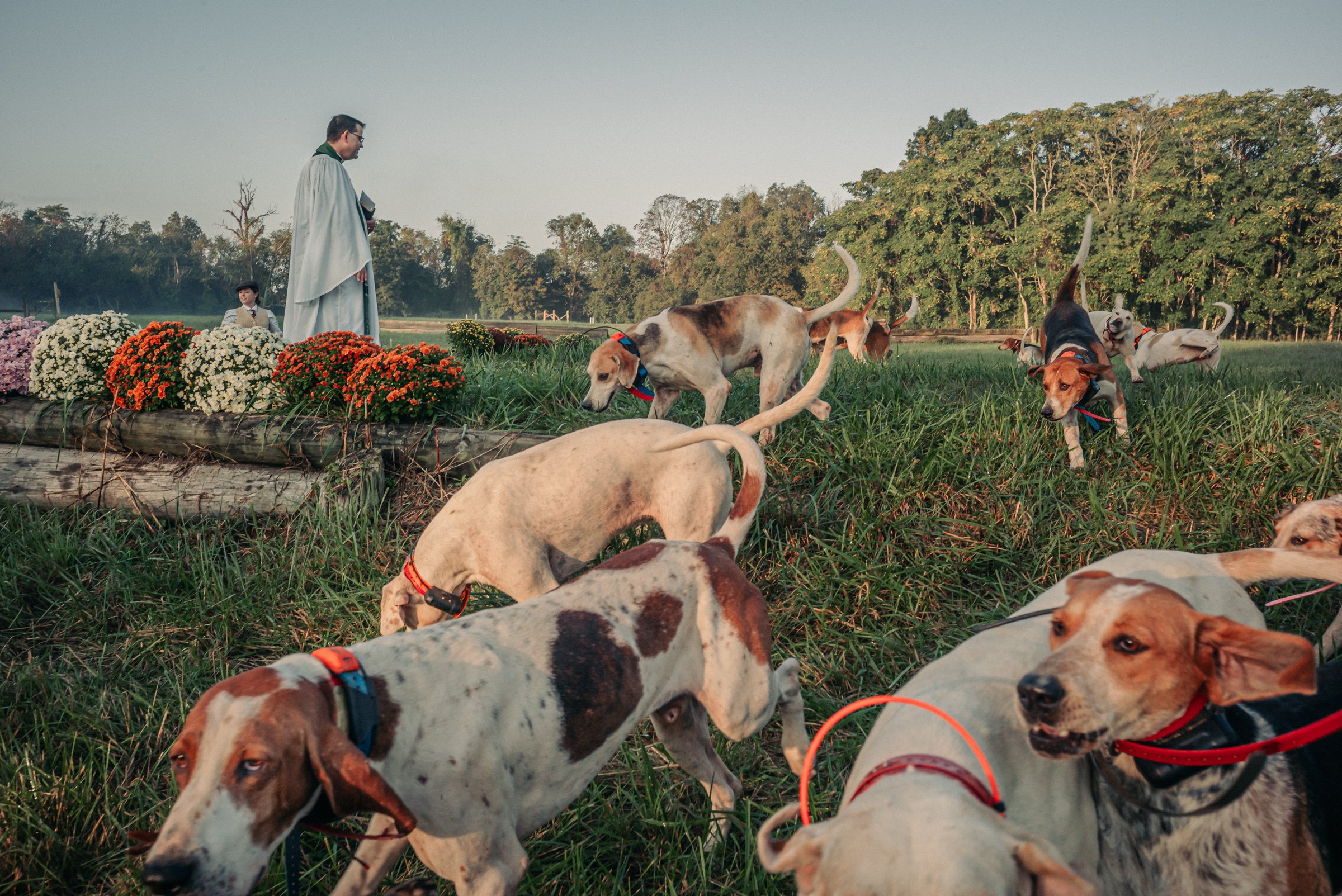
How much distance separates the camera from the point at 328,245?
28.5 feet

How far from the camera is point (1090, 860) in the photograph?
201cm

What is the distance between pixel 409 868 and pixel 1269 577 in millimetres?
3377

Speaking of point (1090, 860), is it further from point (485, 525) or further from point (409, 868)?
point (485, 525)

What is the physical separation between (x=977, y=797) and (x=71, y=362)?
8.53m

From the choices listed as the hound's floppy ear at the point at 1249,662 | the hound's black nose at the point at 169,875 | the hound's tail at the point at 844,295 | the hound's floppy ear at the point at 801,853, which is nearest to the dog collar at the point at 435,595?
the hound's black nose at the point at 169,875

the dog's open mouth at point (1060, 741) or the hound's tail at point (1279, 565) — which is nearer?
the dog's open mouth at point (1060, 741)

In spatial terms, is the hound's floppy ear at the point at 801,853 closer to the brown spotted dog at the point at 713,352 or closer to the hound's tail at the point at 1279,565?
the hound's tail at the point at 1279,565

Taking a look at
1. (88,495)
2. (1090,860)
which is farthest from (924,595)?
(88,495)

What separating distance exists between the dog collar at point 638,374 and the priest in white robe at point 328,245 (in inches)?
177

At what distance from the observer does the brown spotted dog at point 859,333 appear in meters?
12.6

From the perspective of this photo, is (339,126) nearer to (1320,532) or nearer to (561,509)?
(561,509)

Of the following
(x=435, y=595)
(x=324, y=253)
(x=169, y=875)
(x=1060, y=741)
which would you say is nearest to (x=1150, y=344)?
(x=1060, y=741)

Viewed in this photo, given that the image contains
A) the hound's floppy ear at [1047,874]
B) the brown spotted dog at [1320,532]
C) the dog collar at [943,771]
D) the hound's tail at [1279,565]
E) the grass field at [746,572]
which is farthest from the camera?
the brown spotted dog at [1320,532]

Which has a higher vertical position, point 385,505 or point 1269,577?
point 1269,577
